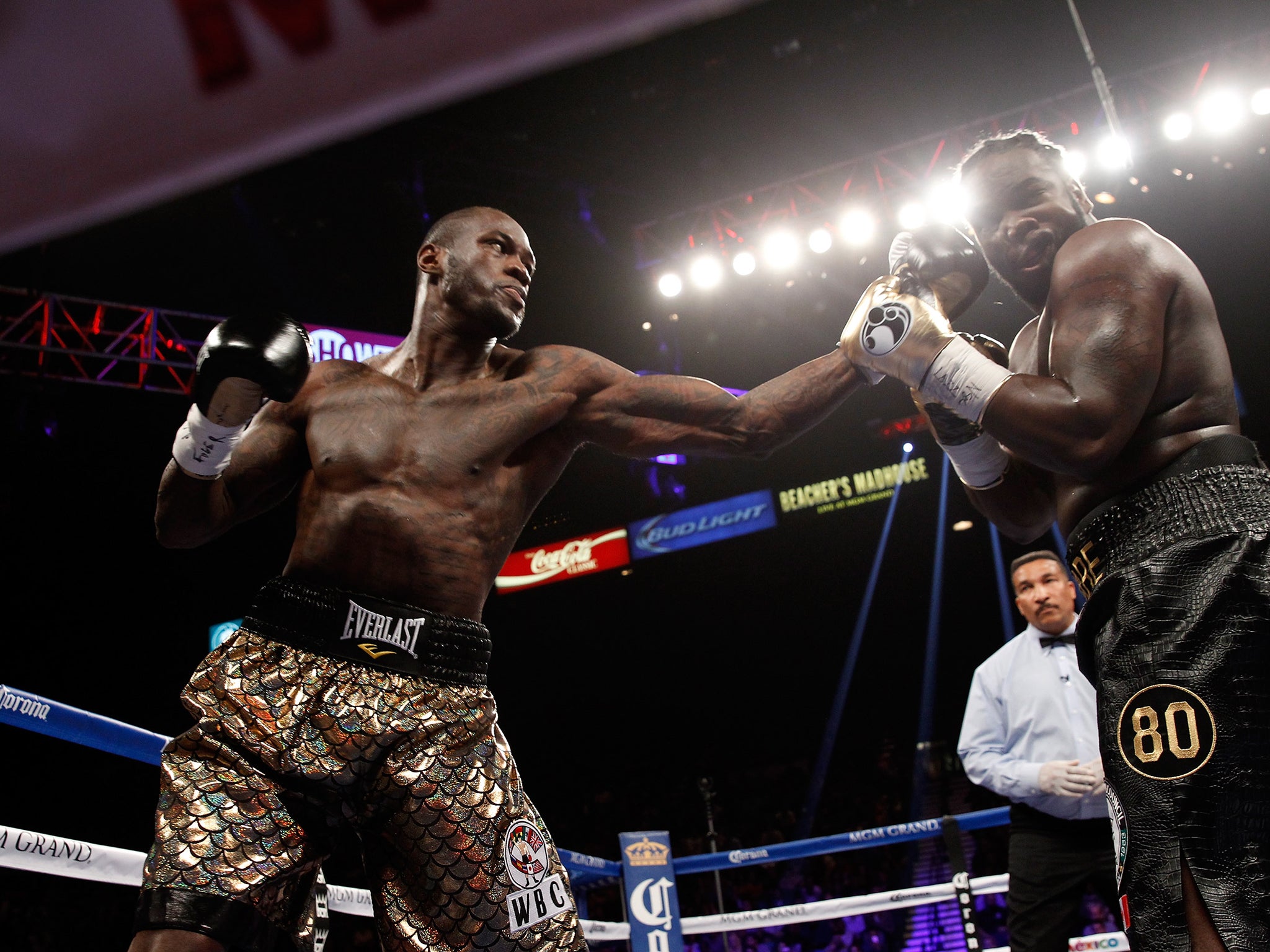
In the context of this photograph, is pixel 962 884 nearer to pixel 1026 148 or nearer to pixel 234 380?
pixel 1026 148

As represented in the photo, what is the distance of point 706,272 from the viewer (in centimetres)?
778

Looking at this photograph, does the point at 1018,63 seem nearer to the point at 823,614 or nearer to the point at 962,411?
the point at 962,411

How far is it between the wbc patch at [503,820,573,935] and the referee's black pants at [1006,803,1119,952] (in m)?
1.64

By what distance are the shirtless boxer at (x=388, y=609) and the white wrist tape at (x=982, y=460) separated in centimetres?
28

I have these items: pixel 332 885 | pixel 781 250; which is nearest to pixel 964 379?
pixel 332 885

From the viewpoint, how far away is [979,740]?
298cm

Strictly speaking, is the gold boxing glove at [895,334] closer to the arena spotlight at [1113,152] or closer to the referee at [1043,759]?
the referee at [1043,759]

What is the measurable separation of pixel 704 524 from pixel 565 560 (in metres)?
1.99

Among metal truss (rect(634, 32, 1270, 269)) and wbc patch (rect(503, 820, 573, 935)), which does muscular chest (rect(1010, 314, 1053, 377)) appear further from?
metal truss (rect(634, 32, 1270, 269))

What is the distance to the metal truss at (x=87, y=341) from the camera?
20.3 feet

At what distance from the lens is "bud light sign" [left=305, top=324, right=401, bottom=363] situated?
7055 mm

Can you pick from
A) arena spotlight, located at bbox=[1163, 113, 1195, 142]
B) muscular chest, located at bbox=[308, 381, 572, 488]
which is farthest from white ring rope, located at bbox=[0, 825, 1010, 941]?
arena spotlight, located at bbox=[1163, 113, 1195, 142]

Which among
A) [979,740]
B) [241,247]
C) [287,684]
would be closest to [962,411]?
[287,684]

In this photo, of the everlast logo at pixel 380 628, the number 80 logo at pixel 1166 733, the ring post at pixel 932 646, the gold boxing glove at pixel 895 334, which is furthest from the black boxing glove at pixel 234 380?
the ring post at pixel 932 646
